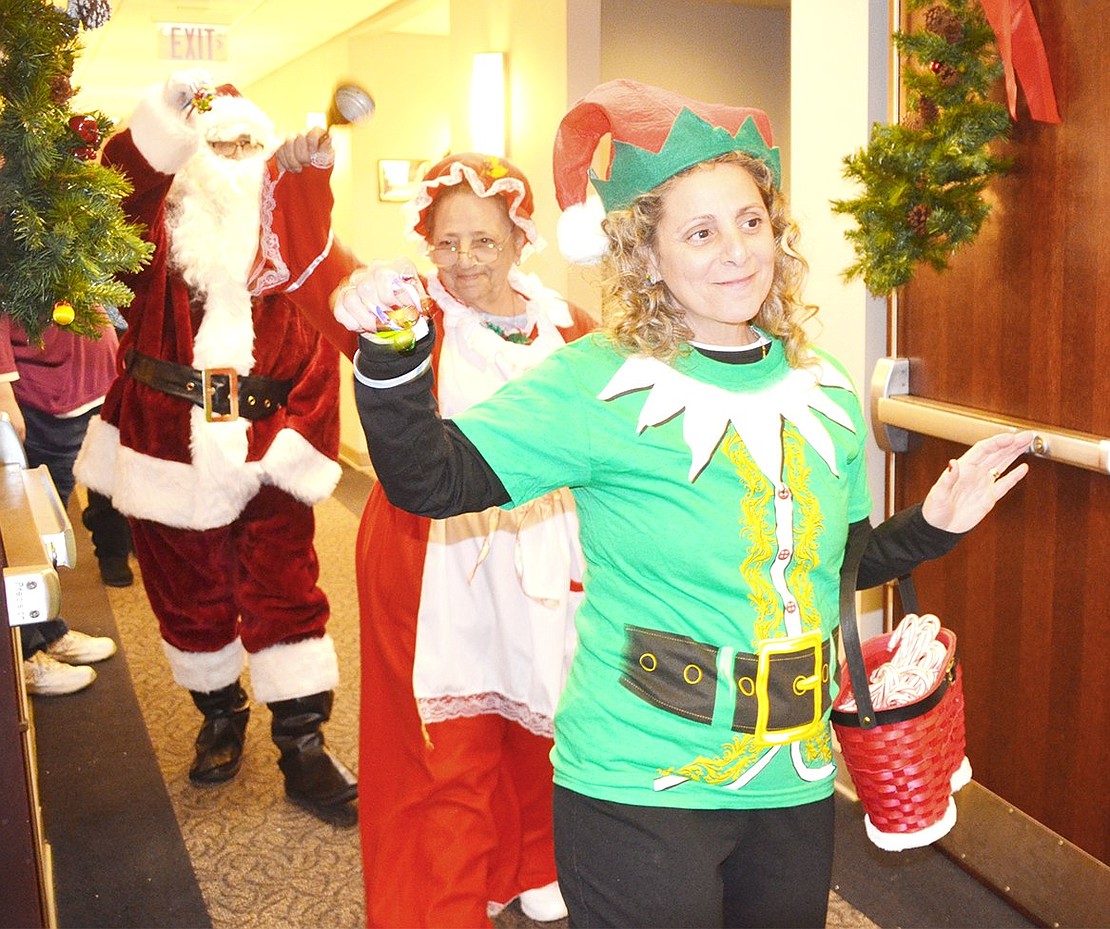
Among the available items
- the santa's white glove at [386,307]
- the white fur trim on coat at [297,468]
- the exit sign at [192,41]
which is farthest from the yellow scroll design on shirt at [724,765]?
the exit sign at [192,41]

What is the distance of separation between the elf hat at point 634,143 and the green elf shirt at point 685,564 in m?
0.20

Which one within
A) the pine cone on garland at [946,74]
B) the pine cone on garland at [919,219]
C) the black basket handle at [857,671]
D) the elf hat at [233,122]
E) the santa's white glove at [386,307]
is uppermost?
the elf hat at [233,122]

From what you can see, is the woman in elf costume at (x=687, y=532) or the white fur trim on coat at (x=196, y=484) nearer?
the woman in elf costume at (x=687, y=532)

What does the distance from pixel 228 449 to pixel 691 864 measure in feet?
6.23

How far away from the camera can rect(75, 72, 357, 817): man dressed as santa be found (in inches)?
119

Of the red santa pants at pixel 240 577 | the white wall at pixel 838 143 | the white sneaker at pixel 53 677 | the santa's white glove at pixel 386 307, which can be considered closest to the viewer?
the santa's white glove at pixel 386 307

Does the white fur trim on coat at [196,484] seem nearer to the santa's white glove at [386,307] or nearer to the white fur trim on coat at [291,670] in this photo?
the white fur trim on coat at [291,670]

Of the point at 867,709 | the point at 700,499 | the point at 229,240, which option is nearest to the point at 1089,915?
the point at 867,709

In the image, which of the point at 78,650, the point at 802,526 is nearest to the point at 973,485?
the point at 802,526

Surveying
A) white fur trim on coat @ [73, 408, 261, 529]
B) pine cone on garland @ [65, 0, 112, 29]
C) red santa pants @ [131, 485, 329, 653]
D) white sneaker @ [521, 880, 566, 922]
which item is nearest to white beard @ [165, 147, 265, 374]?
white fur trim on coat @ [73, 408, 261, 529]

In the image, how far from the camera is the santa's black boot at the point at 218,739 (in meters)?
3.36

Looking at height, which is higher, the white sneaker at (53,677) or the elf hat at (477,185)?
the elf hat at (477,185)

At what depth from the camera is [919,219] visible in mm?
2406

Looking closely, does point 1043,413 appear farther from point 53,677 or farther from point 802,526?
point 53,677
